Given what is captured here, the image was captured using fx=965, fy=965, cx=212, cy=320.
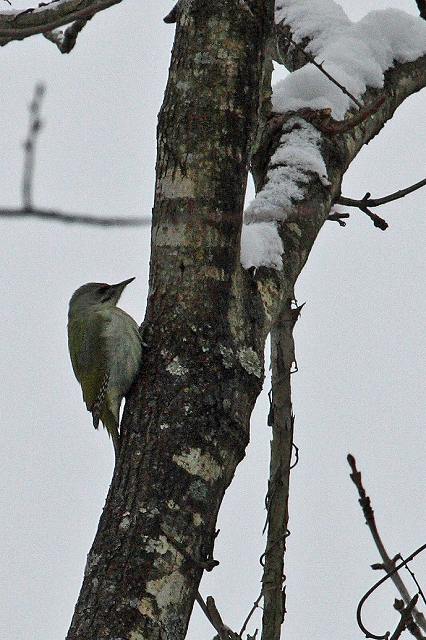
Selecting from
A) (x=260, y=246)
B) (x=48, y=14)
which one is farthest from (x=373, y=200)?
(x=48, y=14)

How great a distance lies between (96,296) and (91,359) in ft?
2.33

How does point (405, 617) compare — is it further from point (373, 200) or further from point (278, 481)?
point (373, 200)

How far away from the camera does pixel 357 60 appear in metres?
4.78

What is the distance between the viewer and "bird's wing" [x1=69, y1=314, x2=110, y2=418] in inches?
192

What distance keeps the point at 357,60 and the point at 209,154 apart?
1.79m

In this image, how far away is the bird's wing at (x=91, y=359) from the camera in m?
4.87

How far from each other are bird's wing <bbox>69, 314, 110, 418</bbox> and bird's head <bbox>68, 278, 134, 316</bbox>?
0.19 metres

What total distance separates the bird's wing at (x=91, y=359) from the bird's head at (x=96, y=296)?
0.63 feet

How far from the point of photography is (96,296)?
575 cm

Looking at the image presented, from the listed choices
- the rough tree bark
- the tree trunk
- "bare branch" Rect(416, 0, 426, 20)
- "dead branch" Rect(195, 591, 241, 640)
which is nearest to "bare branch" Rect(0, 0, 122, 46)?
the rough tree bark

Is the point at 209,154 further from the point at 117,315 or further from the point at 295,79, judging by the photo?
the point at 117,315

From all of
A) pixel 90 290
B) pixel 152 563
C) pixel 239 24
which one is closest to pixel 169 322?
pixel 152 563

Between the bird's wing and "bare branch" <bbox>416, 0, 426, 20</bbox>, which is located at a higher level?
the bird's wing

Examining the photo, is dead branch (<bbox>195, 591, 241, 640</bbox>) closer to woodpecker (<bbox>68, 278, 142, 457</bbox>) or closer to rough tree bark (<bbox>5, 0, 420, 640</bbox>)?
rough tree bark (<bbox>5, 0, 420, 640</bbox>)
